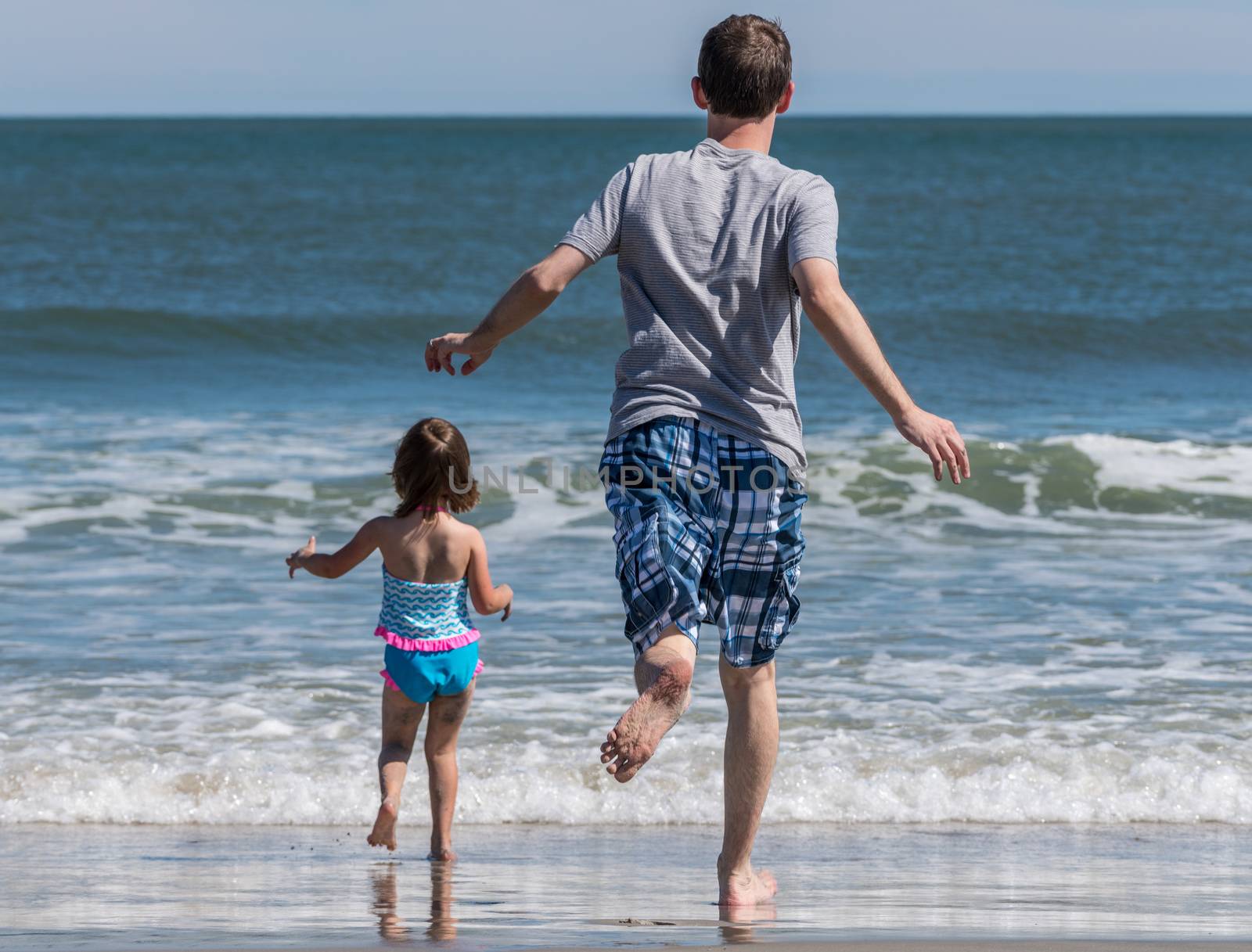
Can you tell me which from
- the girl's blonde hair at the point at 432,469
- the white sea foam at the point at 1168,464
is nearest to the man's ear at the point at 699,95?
the girl's blonde hair at the point at 432,469

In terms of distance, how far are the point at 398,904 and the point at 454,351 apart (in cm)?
133

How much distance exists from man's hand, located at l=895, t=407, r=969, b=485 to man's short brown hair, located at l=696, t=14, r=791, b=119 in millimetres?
727

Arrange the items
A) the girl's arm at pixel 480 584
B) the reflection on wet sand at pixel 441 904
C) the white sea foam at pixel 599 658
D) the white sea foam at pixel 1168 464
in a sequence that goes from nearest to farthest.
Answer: the reflection on wet sand at pixel 441 904
the girl's arm at pixel 480 584
the white sea foam at pixel 599 658
the white sea foam at pixel 1168 464

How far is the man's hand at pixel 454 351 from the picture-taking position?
2.96m

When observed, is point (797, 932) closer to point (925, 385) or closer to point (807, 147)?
point (925, 385)

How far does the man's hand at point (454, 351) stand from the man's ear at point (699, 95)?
65 cm

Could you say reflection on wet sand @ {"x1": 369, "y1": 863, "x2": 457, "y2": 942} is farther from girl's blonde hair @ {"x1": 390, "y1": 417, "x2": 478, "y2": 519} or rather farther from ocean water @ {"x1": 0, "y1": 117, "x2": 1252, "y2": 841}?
girl's blonde hair @ {"x1": 390, "y1": 417, "x2": 478, "y2": 519}

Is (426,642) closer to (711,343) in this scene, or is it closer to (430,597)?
(430,597)

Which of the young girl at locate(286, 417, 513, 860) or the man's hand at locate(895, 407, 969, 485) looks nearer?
the man's hand at locate(895, 407, 969, 485)

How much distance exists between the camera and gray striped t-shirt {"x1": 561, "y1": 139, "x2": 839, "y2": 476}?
2.88m

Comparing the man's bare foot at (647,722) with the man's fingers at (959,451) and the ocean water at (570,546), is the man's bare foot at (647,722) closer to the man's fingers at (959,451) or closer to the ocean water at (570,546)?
the man's fingers at (959,451)

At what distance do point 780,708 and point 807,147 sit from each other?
6061 cm

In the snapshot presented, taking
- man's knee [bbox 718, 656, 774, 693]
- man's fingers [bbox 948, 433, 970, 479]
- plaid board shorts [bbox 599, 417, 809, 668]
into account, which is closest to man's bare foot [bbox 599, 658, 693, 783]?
plaid board shorts [bbox 599, 417, 809, 668]

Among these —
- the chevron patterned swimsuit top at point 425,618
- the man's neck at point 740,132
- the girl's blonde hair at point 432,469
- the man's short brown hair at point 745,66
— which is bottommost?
the chevron patterned swimsuit top at point 425,618
